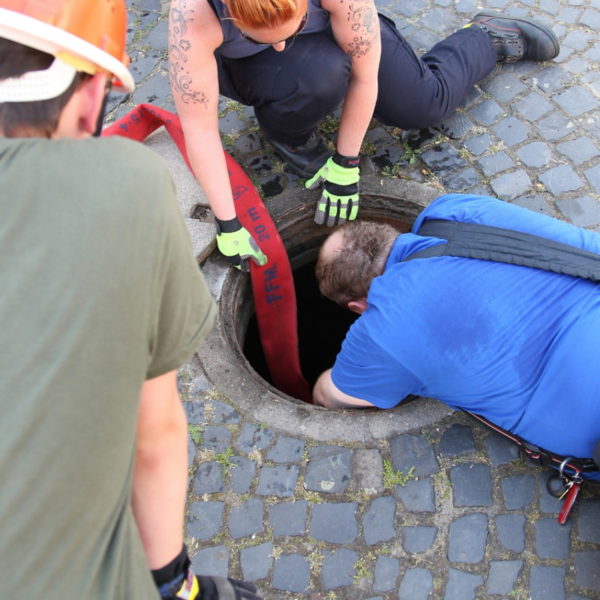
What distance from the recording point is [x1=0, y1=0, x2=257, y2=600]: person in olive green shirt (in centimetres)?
111

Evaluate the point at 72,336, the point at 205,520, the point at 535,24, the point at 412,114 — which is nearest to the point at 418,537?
the point at 205,520

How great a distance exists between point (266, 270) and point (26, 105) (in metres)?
2.13

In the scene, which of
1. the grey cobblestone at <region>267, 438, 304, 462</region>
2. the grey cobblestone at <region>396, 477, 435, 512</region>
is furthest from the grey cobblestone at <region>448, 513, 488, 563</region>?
the grey cobblestone at <region>267, 438, 304, 462</region>

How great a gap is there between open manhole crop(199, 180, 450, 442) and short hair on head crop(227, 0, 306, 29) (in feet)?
4.33

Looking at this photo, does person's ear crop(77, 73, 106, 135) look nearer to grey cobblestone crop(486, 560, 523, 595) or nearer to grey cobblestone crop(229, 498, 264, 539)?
grey cobblestone crop(229, 498, 264, 539)

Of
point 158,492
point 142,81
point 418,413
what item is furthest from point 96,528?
point 142,81

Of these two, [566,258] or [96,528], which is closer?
[96,528]

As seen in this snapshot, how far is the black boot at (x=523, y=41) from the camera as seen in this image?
149 inches

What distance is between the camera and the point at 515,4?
13.7ft

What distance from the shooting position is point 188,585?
1.74 meters

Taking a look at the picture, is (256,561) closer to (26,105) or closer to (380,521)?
(380,521)

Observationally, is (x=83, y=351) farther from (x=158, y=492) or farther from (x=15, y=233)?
(x=158, y=492)

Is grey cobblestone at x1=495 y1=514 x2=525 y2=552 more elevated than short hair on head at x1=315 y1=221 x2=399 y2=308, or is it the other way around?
short hair on head at x1=315 y1=221 x2=399 y2=308

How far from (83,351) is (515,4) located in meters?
4.16
